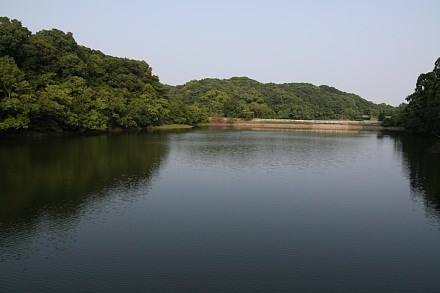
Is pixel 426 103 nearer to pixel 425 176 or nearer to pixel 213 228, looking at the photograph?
pixel 425 176

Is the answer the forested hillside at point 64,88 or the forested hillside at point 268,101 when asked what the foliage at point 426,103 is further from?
the forested hillside at point 64,88

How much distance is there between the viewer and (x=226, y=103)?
89.8 metres

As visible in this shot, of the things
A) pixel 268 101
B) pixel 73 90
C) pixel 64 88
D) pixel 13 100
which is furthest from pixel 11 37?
pixel 268 101

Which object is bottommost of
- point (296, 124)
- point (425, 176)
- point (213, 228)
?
point (213, 228)

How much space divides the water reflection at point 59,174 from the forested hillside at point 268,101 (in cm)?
5796

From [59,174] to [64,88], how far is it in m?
25.1

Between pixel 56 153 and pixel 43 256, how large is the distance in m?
18.2

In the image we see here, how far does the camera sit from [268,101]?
113500mm

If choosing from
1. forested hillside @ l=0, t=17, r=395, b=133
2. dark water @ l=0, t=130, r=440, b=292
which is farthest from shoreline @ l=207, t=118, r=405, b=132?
dark water @ l=0, t=130, r=440, b=292

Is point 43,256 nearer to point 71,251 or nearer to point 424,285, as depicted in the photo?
point 71,251

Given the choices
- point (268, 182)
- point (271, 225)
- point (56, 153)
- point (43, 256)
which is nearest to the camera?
point (43, 256)

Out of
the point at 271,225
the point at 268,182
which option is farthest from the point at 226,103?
the point at 271,225

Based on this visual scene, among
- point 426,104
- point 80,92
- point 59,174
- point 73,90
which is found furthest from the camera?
point 426,104

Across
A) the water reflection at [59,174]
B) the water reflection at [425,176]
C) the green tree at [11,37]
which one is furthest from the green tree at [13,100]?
the water reflection at [425,176]
